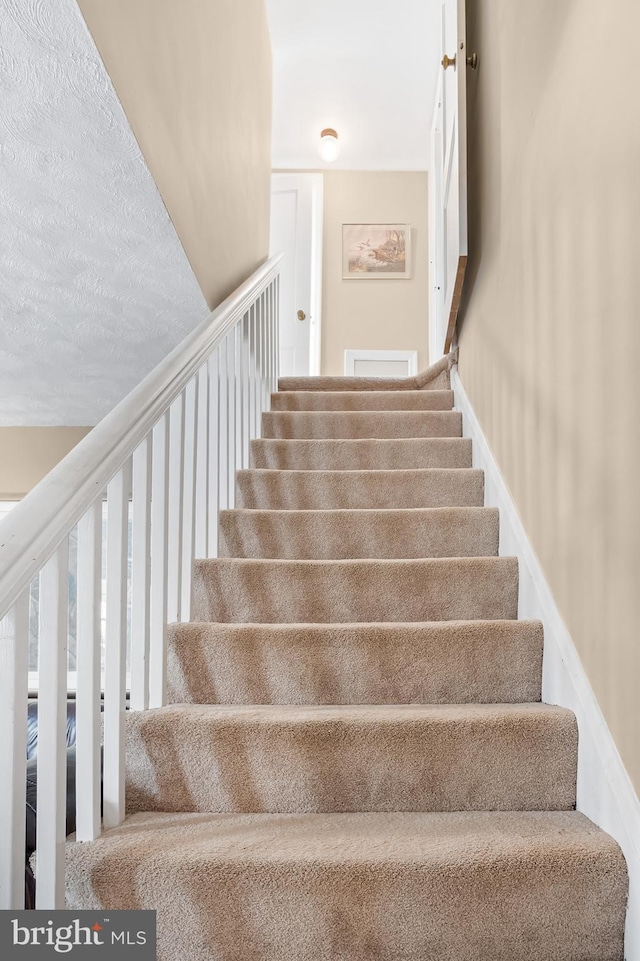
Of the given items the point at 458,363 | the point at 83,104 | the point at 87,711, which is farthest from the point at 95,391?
the point at 87,711

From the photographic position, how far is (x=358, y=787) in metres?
1.38

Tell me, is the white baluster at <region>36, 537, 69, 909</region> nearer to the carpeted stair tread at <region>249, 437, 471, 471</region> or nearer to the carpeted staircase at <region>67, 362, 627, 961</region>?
the carpeted staircase at <region>67, 362, 627, 961</region>

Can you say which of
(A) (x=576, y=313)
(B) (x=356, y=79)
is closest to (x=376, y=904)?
(A) (x=576, y=313)

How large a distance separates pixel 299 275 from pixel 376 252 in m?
0.60

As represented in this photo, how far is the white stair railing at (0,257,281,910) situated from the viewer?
945 millimetres

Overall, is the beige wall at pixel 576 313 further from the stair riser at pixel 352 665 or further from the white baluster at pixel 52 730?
the white baluster at pixel 52 730

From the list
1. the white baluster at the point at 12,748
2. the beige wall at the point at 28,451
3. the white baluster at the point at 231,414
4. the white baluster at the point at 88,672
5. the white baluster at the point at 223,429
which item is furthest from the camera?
the beige wall at the point at 28,451

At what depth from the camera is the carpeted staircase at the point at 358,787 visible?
3.72 feet

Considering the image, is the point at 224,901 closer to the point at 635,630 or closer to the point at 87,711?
the point at 87,711

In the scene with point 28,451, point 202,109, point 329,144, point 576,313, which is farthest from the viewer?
point 329,144

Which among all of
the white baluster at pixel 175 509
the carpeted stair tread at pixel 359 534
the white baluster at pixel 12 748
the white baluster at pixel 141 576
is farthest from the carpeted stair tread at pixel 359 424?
the white baluster at pixel 12 748

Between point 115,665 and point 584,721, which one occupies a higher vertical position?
point 115,665

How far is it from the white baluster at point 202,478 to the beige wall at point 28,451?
6.87 feet

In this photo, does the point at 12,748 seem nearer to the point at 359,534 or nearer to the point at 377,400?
the point at 359,534
